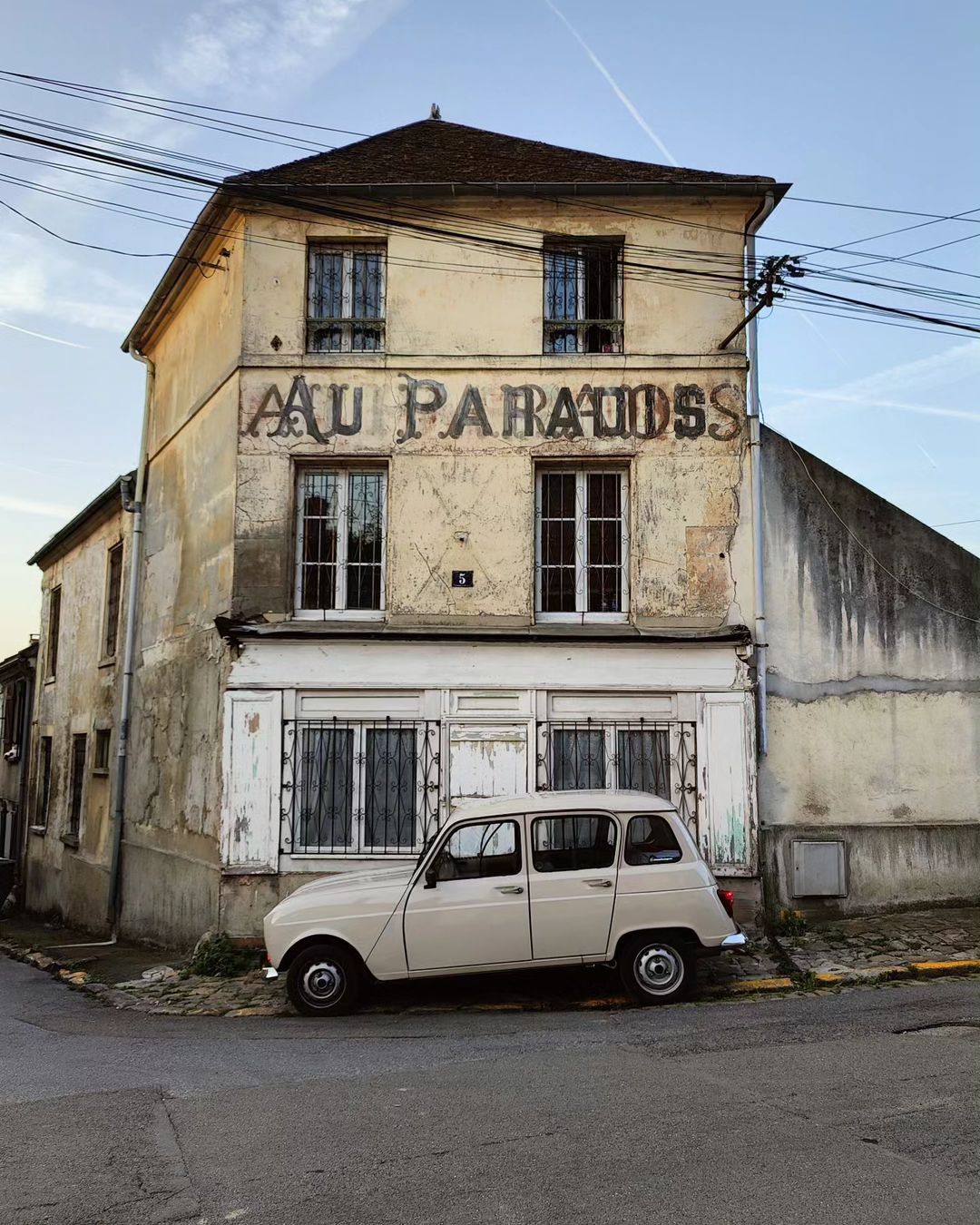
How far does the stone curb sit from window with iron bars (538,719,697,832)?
269 centimetres

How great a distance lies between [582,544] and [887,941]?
518 cm

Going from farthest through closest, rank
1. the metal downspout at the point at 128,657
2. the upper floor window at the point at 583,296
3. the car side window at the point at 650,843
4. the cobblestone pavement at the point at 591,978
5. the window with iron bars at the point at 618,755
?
1. the metal downspout at the point at 128,657
2. the upper floor window at the point at 583,296
3. the window with iron bars at the point at 618,755
4. the cobblestone pavement at the point at 591,978
5. the car side window at the point at 650,843

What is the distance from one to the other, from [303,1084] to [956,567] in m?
9.67

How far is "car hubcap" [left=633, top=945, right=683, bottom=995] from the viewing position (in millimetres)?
8789

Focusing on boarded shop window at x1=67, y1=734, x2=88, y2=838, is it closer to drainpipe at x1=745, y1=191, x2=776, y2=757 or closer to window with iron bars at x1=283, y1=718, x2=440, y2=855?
window with iron bars at x1=283, y1=718, x2=440, y2=855

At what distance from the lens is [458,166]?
13125 millimetres

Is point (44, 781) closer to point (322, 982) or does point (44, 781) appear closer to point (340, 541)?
point (340, 541)

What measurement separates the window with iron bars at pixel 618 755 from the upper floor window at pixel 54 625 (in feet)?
42.3

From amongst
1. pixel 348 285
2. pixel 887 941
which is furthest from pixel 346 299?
pixel 887 941

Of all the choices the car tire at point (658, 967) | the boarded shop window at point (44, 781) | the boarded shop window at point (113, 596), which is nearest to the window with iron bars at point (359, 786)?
the car tire at point (658, 967)

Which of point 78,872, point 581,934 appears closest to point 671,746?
point 581,934

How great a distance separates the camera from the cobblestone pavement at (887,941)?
10.1 meters

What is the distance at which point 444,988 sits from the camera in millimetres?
9430

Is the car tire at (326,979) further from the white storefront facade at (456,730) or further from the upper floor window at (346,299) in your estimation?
the upper floor window at (346,299)
